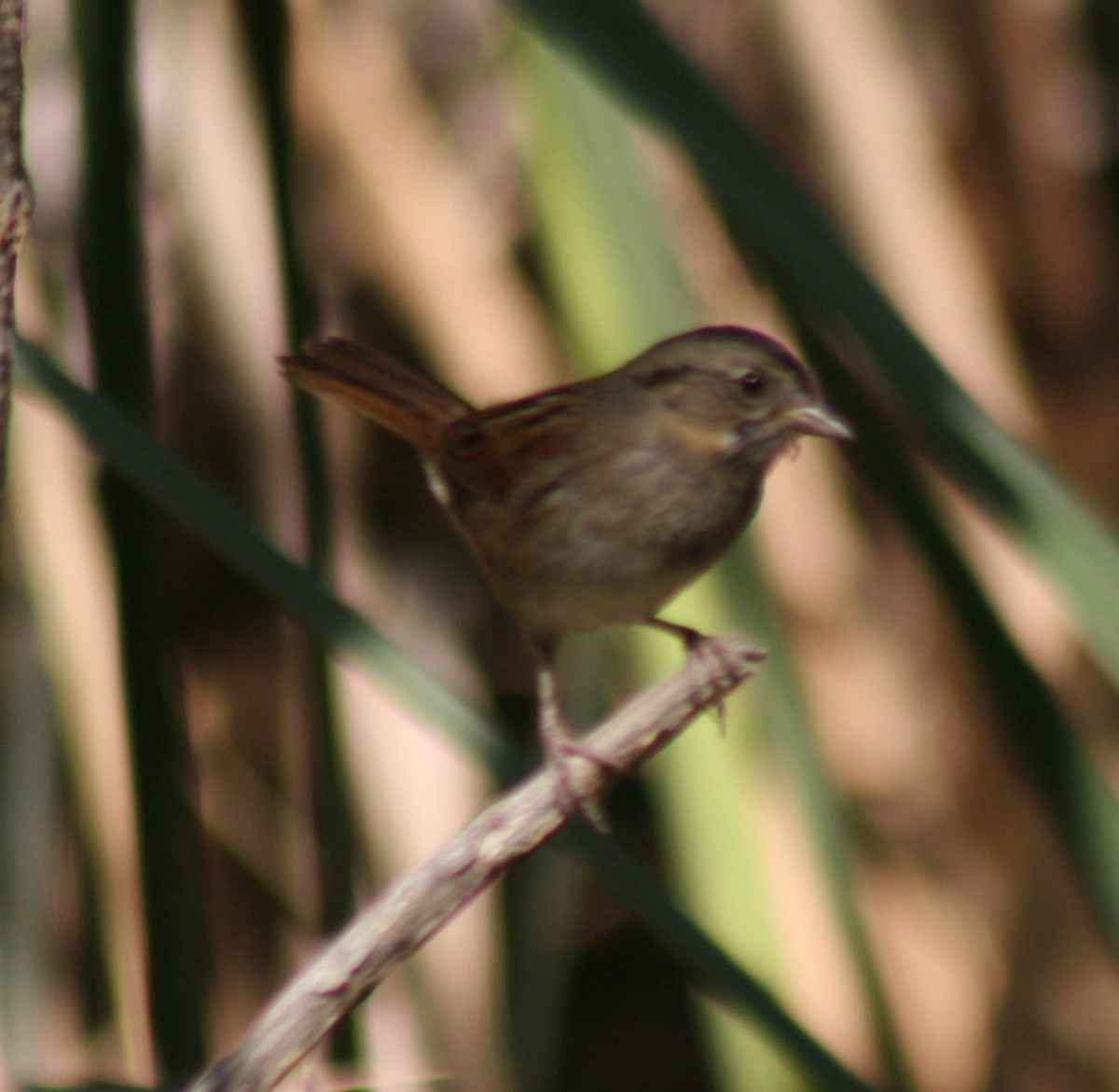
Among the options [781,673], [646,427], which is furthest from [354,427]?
[781,673]

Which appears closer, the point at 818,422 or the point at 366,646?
the point at 366,646

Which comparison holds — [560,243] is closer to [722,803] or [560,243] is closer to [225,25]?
[722,803]

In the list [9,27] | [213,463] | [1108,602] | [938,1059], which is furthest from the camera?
[213,463]

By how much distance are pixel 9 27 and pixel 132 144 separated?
0.43 meters

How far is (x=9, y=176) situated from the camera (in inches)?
31.8

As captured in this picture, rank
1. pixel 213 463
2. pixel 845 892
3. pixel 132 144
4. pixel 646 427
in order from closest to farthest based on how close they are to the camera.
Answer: pixel 132 144 → pixel 845 892 → pixel 646 427 → pixel 213 463

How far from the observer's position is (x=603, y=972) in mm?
3428

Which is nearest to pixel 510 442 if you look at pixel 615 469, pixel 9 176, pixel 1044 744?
pixel 615 469

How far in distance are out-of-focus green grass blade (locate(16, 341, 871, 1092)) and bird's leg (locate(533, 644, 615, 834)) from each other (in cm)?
4

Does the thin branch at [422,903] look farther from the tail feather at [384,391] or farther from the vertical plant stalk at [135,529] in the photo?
the tail feather at [384,391]

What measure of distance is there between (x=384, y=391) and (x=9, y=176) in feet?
3.54

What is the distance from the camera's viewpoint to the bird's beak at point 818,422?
1573 mm

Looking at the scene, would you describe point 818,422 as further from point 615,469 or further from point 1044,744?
point 1044,744

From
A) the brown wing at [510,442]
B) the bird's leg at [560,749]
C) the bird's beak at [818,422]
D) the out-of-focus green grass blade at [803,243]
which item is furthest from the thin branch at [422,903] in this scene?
the brown wing at [510,442]
